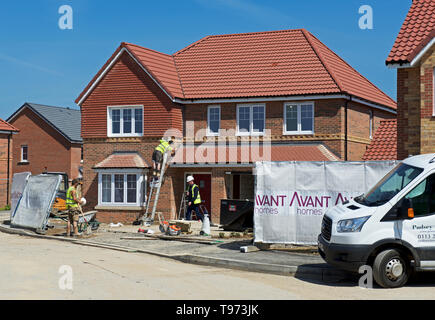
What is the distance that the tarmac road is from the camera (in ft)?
31.6

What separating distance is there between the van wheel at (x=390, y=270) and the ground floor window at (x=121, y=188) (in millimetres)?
16554

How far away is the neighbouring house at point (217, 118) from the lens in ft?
83.1

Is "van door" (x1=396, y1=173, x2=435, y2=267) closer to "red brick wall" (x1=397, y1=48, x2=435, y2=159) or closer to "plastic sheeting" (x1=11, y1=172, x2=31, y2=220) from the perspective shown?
"red brick wall" (x1=397, y1=48, x2=435, y2=159)

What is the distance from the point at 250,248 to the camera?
48.8 ft

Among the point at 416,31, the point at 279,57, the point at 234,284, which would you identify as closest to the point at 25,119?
the point at 279,57

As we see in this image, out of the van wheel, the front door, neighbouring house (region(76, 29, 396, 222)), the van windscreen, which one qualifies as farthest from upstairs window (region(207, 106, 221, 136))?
the van wheel

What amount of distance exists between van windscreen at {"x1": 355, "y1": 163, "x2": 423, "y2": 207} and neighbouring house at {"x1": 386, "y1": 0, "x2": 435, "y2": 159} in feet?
18.5

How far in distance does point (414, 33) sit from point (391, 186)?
850 cm

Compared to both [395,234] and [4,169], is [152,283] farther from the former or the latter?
[4,169]

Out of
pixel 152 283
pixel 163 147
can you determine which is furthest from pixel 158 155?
pixel 152 283
